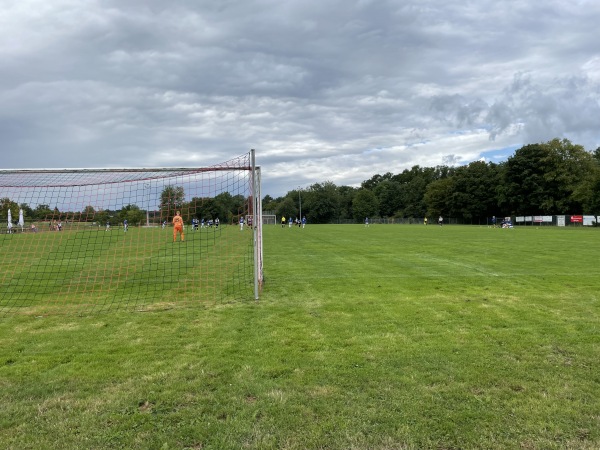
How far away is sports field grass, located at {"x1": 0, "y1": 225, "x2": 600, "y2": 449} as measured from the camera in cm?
339

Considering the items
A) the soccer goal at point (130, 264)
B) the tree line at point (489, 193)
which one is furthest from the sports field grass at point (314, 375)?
the tree line at point (489, 193)

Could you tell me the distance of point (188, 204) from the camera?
10.7m

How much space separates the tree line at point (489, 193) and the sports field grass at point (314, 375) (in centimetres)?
6641

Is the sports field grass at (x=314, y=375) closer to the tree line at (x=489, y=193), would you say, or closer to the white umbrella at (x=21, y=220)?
the white umbrella at (x=21, y=220)

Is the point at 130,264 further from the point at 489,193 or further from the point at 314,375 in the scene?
the point at 489,193

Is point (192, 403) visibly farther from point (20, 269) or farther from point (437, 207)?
point (437, 207)

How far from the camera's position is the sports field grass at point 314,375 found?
3385 millimetres

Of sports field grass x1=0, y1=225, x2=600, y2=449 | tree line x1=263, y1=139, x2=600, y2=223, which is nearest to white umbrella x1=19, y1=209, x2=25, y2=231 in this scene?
sports field grass x1=0, y1=225, x2=600, y2=449

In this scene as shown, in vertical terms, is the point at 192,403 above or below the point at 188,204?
below

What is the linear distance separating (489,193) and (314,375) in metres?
89.2

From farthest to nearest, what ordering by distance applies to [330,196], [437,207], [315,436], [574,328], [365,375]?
[330,196] < [437,207] < [574,328] < [365,375] < [315,436]

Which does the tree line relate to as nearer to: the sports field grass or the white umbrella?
the sports field grass

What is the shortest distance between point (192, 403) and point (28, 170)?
21.9ft

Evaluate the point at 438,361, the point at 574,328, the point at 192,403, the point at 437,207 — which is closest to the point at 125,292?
the point at 192,403
